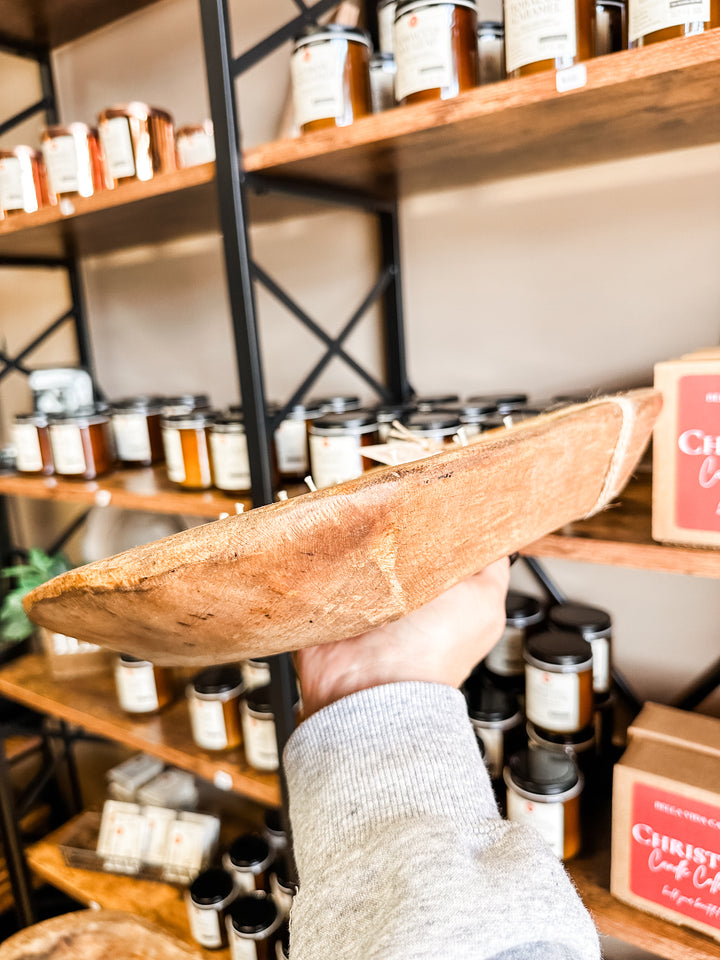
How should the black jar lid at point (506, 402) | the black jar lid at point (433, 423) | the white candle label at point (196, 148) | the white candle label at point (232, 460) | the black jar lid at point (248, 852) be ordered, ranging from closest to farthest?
the black jar lid at point (433, 423)
the black jar lid at point (506, 402)
the white candle label at point (232, 460)
the white candle label at point (196, 148)
the black jar lid at point (248, 852)

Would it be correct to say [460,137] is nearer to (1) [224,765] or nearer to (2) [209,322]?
(2) [209,322]

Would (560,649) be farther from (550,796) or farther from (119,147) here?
(119,147)

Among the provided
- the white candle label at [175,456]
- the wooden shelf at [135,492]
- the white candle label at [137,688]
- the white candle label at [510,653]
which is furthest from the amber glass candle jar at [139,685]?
the white candle label at [510,653]

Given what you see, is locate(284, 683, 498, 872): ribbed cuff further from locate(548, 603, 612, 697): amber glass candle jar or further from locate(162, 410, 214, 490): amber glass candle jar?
locate(162, 410, 214, 490): amber glass candle jar

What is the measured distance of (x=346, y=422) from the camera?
33.4 inches

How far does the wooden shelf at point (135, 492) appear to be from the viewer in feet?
3.23

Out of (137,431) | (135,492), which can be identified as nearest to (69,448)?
(137,431)

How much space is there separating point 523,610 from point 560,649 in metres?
0.15

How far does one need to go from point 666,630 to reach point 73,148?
1232mm

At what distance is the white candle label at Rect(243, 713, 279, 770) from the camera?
3.58ft

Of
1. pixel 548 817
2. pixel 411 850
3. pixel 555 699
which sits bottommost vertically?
pixel 548 817

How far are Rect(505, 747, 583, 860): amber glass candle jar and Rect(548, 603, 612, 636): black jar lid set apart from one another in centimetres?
17

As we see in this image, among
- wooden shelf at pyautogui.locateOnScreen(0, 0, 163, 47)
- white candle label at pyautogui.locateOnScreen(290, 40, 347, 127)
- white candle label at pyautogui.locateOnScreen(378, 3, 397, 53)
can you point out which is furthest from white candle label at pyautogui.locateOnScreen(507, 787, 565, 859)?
wooden shelf at pyautogui.locateOnScreen(0, 0, 163, 47)

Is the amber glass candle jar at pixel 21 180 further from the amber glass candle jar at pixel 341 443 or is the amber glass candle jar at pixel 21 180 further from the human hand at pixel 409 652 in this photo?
the human hand at pixel 409 652
